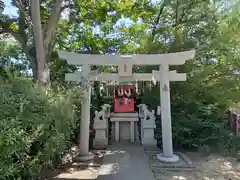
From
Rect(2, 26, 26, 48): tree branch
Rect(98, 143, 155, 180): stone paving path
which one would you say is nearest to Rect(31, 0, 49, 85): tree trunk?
Rect(2, 26, 26, 48): tree branch

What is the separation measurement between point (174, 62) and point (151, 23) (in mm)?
3366

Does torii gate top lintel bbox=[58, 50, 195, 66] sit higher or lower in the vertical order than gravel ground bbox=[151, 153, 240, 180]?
higher

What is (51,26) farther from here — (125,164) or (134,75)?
(125,164)

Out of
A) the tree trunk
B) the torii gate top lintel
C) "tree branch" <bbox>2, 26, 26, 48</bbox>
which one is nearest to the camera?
the tree trunk

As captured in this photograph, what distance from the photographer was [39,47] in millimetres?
4945

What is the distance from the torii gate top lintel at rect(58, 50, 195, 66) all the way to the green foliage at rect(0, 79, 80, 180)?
1614 mm

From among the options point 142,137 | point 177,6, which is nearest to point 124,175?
point 142,137

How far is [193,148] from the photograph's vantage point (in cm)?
637

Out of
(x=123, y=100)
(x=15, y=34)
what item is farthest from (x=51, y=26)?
(x=123, y=100)

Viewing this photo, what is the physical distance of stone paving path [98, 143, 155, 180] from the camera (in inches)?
169

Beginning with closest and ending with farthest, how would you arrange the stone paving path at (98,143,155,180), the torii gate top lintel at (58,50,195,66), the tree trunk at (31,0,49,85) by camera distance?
the stone paving path at (98,143,155,180)
the tree trunk at (31,0,49,85)
the torii gate top lintel at (58,50,195,66)

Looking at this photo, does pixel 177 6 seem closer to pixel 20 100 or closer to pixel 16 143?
pixel 20 100

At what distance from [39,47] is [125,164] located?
9.99ft

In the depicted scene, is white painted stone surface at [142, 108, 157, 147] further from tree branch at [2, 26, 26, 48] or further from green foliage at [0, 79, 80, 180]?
tree branch at [2, 26, 26, 48]
